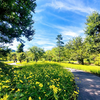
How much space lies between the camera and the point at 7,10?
5.30 meters

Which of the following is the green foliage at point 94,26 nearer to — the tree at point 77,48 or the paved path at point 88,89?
the paved path at point 88,89

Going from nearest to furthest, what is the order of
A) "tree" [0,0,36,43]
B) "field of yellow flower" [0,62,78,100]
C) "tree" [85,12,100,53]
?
"field of yellow flower" [0,62,78,100], "tree" [0,0,36,43], "tree" [85,12,100,53]

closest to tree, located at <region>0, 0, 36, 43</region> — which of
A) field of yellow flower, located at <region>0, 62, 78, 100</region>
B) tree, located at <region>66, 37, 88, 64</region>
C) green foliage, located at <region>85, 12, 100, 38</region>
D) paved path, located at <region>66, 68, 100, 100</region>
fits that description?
field of yellow flower, located at <region>0, 62, 78, 100</region>

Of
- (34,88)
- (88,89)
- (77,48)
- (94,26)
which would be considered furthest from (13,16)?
(77,48)

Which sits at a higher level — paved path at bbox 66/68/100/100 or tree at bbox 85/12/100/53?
tree at bbox 85/12/100/53

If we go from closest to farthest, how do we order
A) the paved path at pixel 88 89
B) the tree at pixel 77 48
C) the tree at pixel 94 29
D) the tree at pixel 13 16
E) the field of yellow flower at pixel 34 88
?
the field of yellow flower at pixel 34 88, the paved path at pixel 88 89, the tree at pixel 13 16, the tree at pixel 94 29, the tree at pixel 77 48

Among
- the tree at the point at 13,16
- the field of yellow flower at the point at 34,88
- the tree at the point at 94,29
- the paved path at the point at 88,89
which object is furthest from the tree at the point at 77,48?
the field of yellow flower at the point at 34,88

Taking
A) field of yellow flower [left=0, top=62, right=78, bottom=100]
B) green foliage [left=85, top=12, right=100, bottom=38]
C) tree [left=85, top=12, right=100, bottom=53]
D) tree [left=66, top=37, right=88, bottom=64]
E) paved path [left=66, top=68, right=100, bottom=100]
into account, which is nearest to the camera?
field of yellow flower [left=0, top=62, right=78, bottom=100]

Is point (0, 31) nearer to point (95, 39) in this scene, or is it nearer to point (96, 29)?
point (95, 39)

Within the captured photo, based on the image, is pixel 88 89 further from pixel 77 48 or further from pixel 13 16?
pixel 77 48

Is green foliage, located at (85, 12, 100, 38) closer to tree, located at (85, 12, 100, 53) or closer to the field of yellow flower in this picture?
tree, located at (85, 12, 100, 53)

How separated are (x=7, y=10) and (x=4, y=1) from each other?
1.94 ft

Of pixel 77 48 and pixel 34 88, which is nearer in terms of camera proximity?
pixel 34 88

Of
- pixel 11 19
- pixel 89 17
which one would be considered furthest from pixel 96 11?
pixel 11 19
